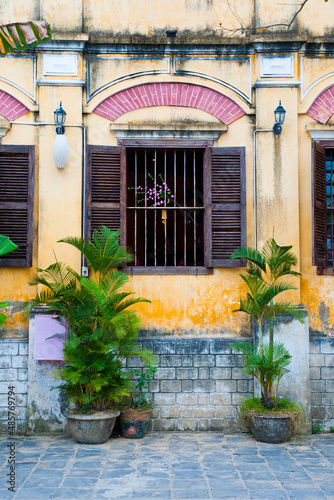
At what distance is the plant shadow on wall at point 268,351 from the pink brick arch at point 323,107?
208 centimetres

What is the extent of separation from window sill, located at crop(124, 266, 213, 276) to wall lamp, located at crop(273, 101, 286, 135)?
7.05 feet

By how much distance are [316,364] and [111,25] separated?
18.5ft

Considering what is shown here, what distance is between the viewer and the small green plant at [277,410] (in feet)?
23.0

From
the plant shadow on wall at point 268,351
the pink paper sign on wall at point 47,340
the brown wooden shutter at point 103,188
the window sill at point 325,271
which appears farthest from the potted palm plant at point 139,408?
the window sill at point 325,271

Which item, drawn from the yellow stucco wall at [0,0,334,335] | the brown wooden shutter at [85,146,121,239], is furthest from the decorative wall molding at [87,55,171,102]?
the brown wooden shutter at [85,146,121,239]

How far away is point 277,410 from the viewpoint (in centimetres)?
706

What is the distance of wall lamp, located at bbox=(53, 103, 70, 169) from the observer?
758cm

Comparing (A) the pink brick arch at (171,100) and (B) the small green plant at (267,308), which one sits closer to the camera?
(B) the small green plant at (267,308)

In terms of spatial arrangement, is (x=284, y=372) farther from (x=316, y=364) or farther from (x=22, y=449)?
(x=22, y=449)

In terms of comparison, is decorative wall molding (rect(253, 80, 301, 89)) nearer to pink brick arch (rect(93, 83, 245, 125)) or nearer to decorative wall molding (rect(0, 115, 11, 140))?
pink brick arch (rect(93, 83, 245, 125))

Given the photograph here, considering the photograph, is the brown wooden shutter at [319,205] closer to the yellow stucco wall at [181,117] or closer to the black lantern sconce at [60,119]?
the yellow stucco wall at [181,117]

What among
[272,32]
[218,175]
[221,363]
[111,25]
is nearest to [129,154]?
[218,175]

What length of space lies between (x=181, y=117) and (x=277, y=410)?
420cm

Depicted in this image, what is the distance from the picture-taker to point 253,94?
8.07m
